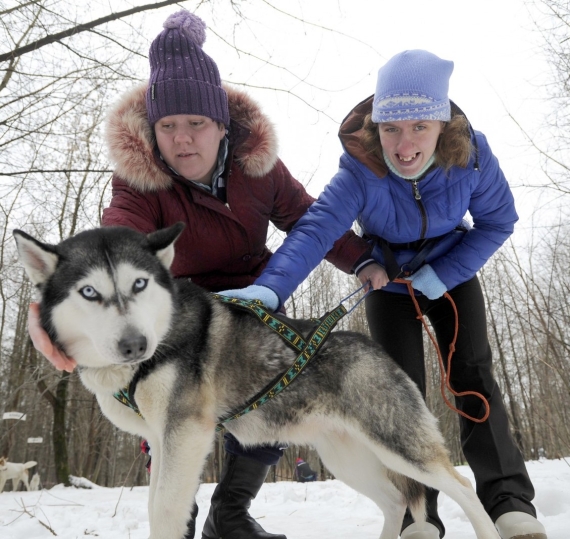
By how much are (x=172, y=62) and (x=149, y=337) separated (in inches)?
74.2

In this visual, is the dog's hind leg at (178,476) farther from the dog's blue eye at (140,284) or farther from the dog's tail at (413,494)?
the dog's tail at (413,494)

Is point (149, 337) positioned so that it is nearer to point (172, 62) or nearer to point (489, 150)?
point (172, 62)

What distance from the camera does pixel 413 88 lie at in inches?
108

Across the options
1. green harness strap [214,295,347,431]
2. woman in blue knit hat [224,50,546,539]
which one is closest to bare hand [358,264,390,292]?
woman in blue knit hat [224,50,546,539]

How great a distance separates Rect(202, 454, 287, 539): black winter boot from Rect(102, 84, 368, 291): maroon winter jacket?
45.5 inches

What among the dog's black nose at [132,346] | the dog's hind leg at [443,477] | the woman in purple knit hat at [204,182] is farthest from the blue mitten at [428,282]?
the dog's black nose at [132,346]

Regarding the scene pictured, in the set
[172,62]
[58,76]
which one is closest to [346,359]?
[172,62]

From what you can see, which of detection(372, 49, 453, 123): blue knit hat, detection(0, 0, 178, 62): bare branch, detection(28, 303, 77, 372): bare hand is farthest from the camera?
detection(0, 0, 178, 62): bare branch

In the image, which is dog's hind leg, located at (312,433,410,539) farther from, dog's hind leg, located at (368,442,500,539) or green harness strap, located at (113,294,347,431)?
green harness strap, located at (113,294,347,431)

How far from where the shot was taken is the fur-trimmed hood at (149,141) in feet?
9.25

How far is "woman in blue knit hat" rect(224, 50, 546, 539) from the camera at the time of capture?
2770 millimetres

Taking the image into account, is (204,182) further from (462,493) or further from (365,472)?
(462,493)

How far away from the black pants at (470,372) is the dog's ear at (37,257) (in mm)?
1998

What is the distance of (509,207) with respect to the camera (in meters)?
3.12
